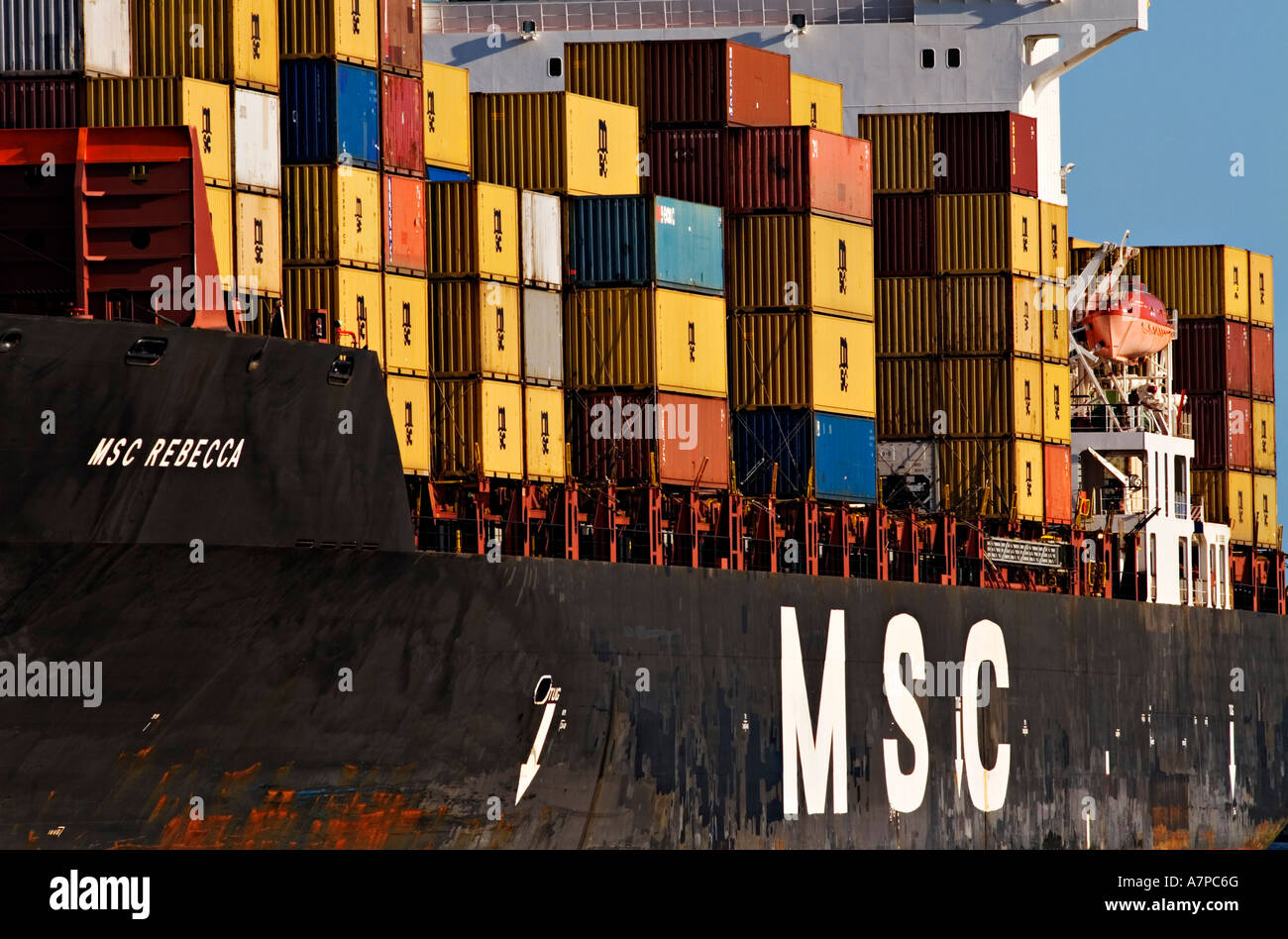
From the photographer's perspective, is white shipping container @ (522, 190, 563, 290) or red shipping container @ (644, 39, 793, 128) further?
red shipping container @ (644, 39, 793, 128)

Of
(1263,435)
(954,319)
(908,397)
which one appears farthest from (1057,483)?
(1263,435)

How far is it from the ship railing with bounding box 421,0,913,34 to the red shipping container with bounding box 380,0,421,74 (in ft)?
56.0

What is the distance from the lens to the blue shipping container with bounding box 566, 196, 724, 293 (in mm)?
39719

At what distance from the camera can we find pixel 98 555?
2947 centimetres

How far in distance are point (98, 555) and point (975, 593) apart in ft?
67.0

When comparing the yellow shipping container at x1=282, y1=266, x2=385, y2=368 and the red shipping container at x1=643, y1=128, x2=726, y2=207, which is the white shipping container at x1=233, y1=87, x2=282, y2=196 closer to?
the yellow shipping container at x1=282, y1=266, x2=385, y2=368

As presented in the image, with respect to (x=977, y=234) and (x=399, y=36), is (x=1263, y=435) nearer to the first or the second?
(x=977, y=234)

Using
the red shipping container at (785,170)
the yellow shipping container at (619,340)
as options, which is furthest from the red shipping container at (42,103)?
the red shipping container at (785,170)

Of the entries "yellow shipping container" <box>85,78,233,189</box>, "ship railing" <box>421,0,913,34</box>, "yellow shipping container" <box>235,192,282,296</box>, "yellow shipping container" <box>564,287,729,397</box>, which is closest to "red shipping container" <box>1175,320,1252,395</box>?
"ship railing" <box>421,0,913,34</box>

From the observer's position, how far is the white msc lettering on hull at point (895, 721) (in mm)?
40656
